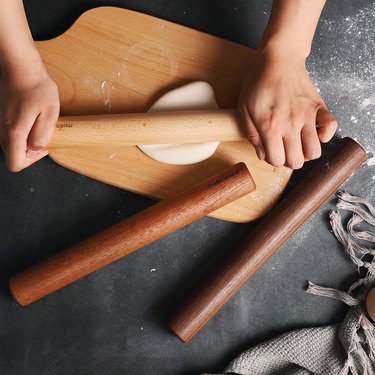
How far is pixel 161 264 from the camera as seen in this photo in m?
0.84

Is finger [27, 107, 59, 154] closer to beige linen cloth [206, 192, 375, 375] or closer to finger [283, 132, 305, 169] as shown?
finger [283, 132, 305, 169]

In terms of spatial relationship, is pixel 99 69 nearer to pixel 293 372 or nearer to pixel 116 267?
pixel 116 267

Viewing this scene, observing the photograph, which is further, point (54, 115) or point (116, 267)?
point (116, 267)

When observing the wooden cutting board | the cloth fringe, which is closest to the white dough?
the wooden cutting board

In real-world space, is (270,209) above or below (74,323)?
above

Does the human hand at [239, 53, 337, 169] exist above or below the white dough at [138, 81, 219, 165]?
above

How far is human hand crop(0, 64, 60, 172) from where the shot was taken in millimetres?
714

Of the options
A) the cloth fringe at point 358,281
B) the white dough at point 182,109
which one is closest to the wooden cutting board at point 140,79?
the white dough at point 182,109

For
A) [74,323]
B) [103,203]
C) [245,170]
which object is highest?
[245,170]

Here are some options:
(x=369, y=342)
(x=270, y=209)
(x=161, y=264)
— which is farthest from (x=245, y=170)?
(x=369, y=342)

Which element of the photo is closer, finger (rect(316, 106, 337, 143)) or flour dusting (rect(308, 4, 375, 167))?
finger (rect(316, 106, 337, 143))

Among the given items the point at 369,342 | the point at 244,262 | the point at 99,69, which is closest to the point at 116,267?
the point at 244,262

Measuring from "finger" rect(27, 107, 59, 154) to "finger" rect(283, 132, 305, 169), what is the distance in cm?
32

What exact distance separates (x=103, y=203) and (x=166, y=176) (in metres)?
0.11
